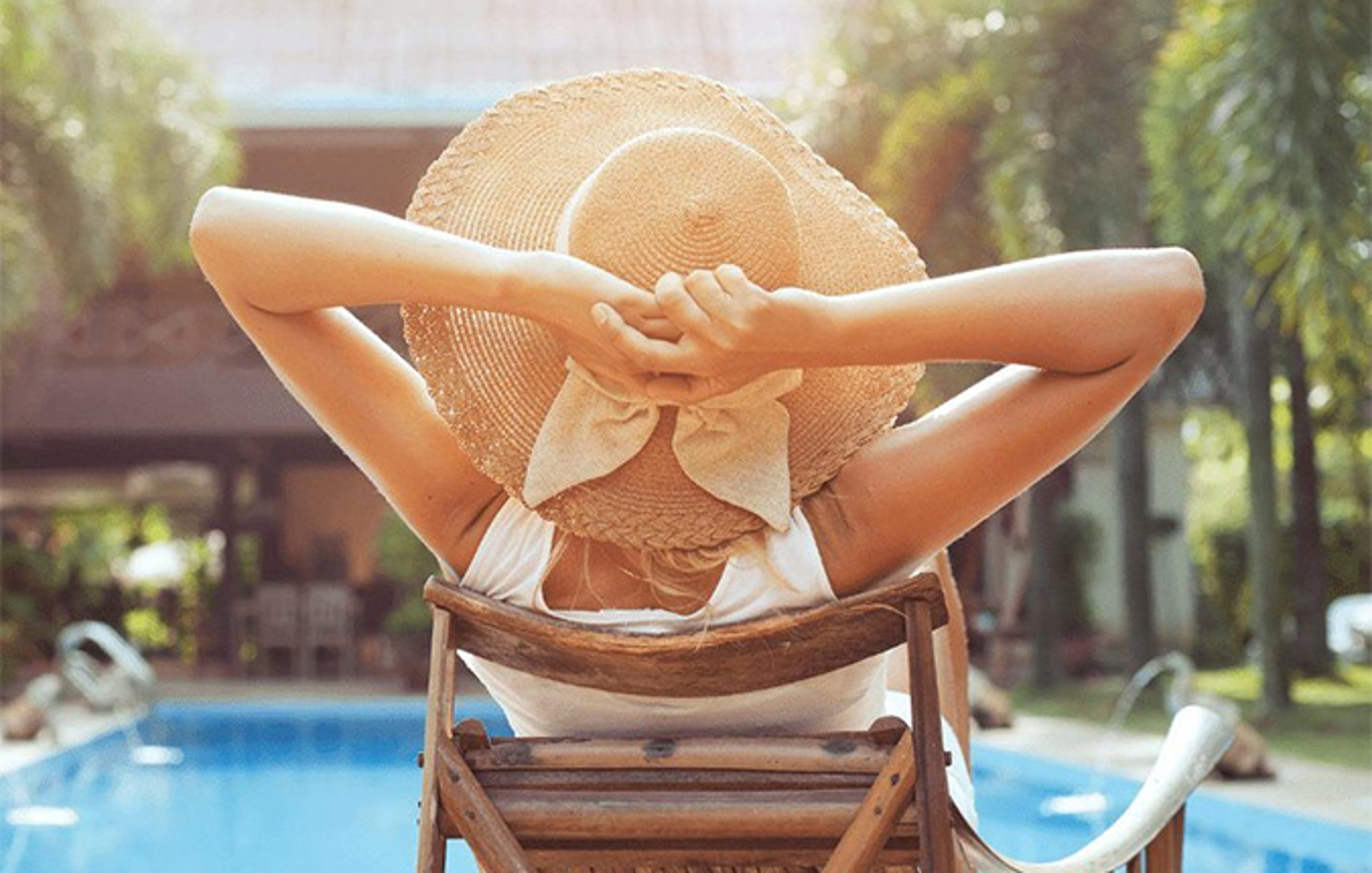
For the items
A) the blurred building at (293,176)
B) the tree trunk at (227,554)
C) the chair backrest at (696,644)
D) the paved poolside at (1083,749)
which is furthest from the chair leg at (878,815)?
the tree trunk at (227,554)

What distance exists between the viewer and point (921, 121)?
35.6 feet

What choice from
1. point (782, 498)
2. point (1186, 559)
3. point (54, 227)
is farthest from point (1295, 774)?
point (1186, 559)

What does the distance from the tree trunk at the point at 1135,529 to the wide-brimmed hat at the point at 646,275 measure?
1101 cm

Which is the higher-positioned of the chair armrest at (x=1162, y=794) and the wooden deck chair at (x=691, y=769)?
the wooden deck chair at (x=691, y=769)

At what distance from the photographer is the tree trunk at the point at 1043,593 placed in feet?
44.8

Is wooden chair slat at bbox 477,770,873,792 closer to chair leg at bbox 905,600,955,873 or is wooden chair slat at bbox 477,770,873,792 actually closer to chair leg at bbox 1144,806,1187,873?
chair leg at bbox 905,600,955,873

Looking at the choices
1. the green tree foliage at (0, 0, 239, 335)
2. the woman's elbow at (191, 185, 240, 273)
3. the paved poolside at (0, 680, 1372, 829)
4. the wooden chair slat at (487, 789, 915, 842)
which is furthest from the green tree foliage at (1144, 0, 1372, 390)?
the green tree foliage at (0, 0, 239, 335)

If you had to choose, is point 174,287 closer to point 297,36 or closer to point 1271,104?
point 297,36

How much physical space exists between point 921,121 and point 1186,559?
27.1 ft

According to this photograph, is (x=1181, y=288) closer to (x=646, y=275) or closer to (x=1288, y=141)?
(x=646, y=275)

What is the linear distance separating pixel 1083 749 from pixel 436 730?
336 inches

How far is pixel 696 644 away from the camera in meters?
1.50

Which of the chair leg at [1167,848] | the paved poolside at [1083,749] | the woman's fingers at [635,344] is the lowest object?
the paved poolside at [1083,749]

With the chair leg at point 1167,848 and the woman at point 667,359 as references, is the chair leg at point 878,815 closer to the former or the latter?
the woman at point 667,359
